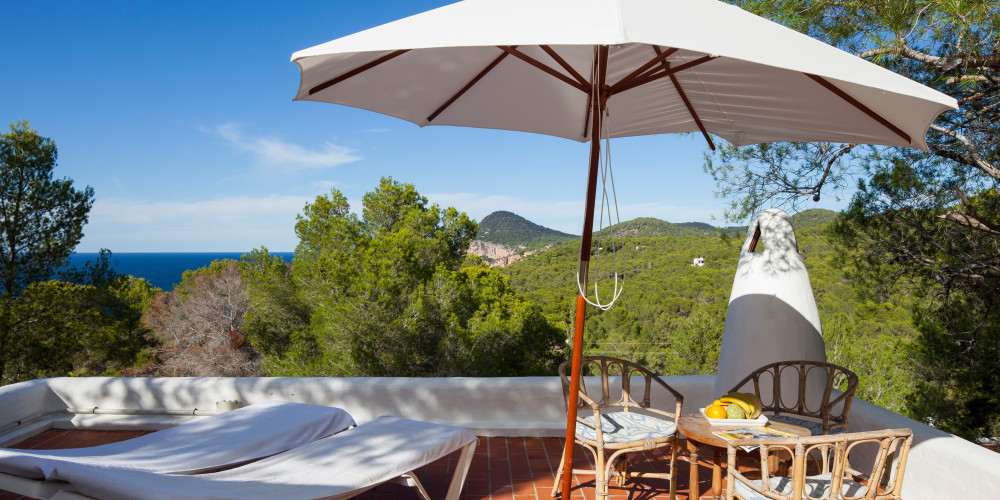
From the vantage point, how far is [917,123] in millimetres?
2152

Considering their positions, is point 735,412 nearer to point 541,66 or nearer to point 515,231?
point 541,66

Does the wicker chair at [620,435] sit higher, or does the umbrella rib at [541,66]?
the umbrella rib at [541,66]

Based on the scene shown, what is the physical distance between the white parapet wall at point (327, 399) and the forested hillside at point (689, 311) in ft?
9.96

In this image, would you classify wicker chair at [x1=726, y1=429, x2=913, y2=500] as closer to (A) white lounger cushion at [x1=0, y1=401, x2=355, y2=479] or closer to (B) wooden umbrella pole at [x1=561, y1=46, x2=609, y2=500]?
(B) wooden umbrella pole at [x1=561, y1=46, x2=609, y2=500]

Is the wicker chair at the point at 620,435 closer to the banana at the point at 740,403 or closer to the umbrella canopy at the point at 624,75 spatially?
the banana at the point at 740,403

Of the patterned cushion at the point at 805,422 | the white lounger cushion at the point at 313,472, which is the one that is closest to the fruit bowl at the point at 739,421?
the patterned cushion at the point at 805,422

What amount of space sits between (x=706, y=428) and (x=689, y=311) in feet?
40.1

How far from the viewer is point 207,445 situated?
2396 millimetres

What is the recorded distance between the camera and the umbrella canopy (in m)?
1.39

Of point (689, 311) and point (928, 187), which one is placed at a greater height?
point (928, 187)

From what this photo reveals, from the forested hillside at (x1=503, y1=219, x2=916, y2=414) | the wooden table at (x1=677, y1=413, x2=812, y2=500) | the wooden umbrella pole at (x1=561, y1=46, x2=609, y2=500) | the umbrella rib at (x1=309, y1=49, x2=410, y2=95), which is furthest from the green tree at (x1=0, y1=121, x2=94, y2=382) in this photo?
the wooden table at (x1=677, y1=413, x2=812, y2=500)

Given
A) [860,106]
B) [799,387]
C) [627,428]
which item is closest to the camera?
[860,106]

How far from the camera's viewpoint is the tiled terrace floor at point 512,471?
275cm

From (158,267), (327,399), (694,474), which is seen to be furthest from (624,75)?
(158,267)
